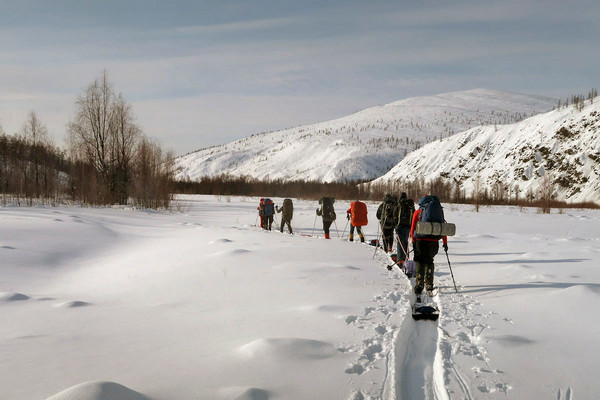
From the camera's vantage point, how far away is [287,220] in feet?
55.8

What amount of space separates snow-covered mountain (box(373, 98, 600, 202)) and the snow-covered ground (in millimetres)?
49863

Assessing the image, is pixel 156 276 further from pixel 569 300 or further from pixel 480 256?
pixel 480 256

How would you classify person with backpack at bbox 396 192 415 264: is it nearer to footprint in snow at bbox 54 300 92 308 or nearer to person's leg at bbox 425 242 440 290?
person's leg at bbox 425 242 440 290

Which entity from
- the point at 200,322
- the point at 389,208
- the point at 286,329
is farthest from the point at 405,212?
the point at 200,322

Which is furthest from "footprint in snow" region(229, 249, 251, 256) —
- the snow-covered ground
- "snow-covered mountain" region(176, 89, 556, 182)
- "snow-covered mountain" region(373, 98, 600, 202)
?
"snow-covered mountain" region(176, 89, 556, 182)

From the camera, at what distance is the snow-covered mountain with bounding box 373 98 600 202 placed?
5769 centimetres

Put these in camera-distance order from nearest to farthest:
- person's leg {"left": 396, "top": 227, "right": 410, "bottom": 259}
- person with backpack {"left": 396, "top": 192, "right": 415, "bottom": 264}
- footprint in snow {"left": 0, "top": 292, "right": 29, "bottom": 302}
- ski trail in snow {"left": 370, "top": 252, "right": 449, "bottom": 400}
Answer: ski trail in snow {"left": 370, "top": 252, "right": 449, "bottom": 400}
footprint in snow {"left": 0, "top": 292, "right": 29, "bottom": 302}
person's leg {"left": 396, "top": 227, "right": 410, "bottom": 259}
person with backpack {"left": 396, "top": 192, "right": 415, "bottom": 264}

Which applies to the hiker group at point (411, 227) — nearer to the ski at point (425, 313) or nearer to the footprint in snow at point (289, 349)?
the ski at point (425, 313)

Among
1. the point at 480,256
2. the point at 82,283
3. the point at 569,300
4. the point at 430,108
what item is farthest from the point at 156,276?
the point at 430,108

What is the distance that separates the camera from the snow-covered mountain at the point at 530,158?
5769 cm

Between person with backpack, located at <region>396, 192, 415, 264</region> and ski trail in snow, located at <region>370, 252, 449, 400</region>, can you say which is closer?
ski trail in snow, located at <region>370, 252, 449, 400</region>

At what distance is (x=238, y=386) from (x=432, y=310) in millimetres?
3413

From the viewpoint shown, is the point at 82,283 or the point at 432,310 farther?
the point at 82,283

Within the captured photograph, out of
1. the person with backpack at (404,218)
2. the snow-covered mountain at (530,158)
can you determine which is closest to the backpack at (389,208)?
the person with backpack at (404,218)
